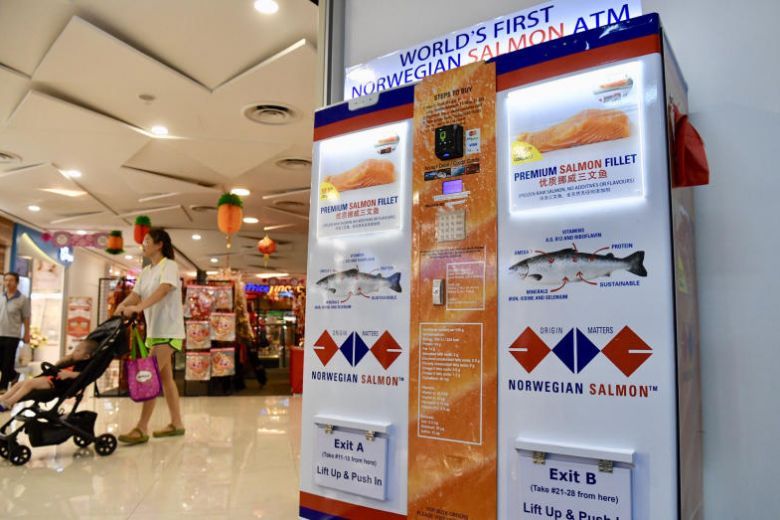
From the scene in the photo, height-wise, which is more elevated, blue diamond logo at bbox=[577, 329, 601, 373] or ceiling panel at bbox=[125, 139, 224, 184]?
ceiling panel at bbox=[125, 139, 224, 184]

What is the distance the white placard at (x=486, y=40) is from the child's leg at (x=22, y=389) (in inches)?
118

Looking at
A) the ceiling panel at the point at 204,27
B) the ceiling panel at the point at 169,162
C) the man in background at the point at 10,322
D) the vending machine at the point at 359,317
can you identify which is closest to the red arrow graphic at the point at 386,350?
the vending machine at the point at 359,317

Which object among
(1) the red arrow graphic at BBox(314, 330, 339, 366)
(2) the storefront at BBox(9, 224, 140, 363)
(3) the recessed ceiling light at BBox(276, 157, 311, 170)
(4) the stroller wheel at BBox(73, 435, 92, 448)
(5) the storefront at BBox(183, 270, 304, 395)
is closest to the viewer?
(1) the red arrow graphic at BBox(314, 330, 339, 366)

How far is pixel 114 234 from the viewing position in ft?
37.5

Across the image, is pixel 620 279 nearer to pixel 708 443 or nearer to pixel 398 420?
pixel 708 443

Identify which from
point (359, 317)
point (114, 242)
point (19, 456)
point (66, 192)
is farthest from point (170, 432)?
point (114, 242)

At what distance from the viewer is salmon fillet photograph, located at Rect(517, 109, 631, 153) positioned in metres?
1.61

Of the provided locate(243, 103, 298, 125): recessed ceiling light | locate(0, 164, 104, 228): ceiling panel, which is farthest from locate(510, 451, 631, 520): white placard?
locate(0, 164, 104, 228): ceiling panel

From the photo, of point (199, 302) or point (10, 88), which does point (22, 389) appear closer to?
point (10, 88)

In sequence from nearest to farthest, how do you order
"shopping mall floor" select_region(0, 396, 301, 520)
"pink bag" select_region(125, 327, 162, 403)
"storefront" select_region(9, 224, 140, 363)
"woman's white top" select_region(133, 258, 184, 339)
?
"shopping mall floor" select_region(0, 396, 301, 520) < "pink bag" select_region(125, 327, 162, 403) < "woman's white top" select_region(133, 258, 184, 339) < "storefront" select_region(9, 224, 140, 363)

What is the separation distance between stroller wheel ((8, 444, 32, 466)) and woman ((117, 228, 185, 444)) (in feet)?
2.42

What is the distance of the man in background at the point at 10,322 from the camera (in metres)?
6.55

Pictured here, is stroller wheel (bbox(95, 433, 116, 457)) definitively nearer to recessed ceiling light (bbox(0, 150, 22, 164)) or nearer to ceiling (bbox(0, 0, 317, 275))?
ceiling (bbox(0, 0, 317, 275))

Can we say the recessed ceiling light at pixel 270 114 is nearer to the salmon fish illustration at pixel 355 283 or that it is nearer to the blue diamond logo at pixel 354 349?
the salmon fish illustration at pixel 355 283
